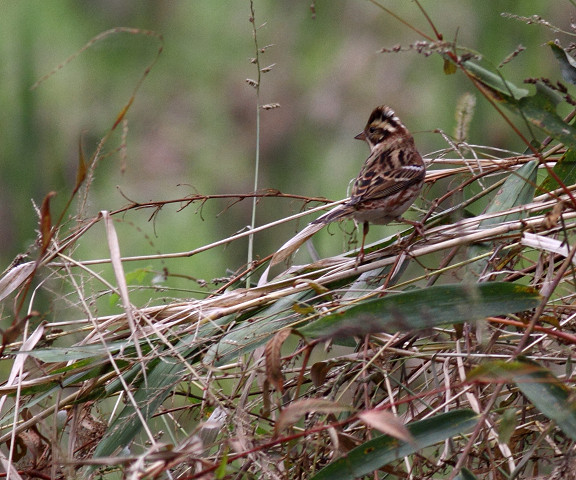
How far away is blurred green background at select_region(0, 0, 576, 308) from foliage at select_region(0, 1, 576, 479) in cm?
192

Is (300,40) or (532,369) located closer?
(532,369)

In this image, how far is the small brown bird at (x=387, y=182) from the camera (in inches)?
102

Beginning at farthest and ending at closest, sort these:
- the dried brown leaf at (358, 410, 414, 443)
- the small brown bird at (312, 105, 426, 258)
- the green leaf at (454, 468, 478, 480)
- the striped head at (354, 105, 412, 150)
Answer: the striped head at (354, 105, 412, 150) < the small brown bird at (312, 105, 426, 258) < the green leaf at (454, 468, 478, 480) < the dried brown leaf at (358, 410, 414, 443)

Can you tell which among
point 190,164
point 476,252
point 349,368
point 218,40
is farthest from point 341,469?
point 218,40

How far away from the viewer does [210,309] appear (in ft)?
6.77

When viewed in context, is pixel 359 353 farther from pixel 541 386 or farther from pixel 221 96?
pixel 221 96

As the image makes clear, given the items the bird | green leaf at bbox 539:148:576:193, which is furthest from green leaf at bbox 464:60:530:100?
the bird

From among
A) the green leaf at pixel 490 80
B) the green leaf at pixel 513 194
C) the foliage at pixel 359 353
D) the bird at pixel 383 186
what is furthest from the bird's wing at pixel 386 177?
the green leaf at pixel 490 80

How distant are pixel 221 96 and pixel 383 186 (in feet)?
11.1

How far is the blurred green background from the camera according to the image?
14.5ft

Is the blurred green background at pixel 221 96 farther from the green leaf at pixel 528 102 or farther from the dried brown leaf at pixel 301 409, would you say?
the dried brown leaf at pixel 301 409

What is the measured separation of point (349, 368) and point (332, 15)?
4136 millimetres

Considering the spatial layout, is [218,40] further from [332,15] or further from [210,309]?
[210,309]

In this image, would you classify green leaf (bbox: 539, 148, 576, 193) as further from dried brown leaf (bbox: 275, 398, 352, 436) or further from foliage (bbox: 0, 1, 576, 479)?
dried brown leaf (bbox: 275, 398, 352, 436)
